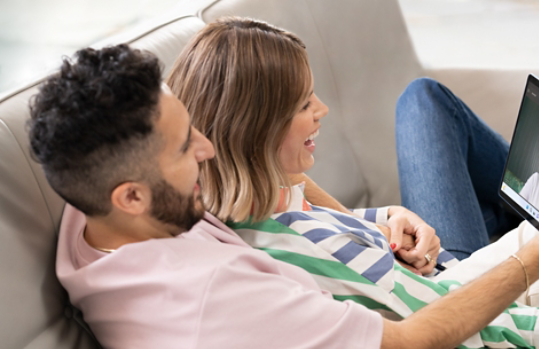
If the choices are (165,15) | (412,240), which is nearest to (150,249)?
(412,240)

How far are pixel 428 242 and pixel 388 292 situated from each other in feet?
1.01

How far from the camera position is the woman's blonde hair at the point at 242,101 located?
0.92 metres

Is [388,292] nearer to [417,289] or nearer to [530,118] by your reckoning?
[417,289]

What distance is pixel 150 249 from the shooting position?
73 centimetres

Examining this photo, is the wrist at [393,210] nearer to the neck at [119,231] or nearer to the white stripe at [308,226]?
the white stripe at [308,226]

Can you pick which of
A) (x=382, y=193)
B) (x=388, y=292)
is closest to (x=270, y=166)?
(x=388, y=292)

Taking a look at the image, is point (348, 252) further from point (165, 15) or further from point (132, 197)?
point (165, 15)

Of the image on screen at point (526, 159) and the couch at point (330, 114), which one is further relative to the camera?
the image on screen at point (526, 159)

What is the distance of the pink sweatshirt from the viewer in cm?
69

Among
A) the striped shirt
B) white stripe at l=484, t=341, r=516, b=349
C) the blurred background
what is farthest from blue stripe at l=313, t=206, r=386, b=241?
the blurred background

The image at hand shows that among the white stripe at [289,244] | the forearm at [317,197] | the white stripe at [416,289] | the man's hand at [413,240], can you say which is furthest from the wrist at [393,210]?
the white stripe at [289,244]

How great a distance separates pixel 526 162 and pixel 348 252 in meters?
0.46

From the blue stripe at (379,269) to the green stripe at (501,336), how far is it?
197 millimetres

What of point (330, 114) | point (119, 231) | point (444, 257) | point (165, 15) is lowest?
point (444, 257)
